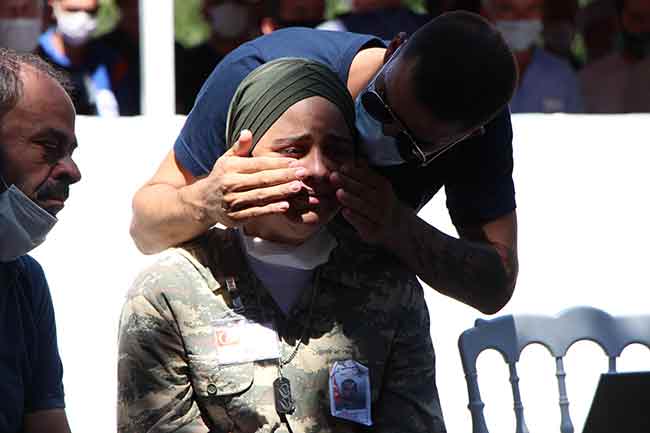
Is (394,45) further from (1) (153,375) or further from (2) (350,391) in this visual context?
(1) (153,375)

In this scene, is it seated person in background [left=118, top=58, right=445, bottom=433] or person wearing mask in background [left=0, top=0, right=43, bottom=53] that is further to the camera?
person wearing mask in background [left=0, top=0, right=43, bottom=53]

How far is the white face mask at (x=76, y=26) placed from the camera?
6.73 m

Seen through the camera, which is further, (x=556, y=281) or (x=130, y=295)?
(x=556, y=281)

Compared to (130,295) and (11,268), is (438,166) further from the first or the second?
(11,268)

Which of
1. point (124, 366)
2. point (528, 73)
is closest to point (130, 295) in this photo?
point (124, 366)

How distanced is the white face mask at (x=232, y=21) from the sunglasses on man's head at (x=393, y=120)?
4527 millimetres

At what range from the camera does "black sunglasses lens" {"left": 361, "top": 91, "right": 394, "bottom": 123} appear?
268cm

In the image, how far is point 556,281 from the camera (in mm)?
4520

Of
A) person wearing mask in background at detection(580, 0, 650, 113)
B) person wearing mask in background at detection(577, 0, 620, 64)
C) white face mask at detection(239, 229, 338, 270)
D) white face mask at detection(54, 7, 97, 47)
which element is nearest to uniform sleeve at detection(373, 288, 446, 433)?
white face mask at detection(239, 229, 338, 270)

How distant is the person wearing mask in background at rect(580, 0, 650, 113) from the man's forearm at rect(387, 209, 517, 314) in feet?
13.7

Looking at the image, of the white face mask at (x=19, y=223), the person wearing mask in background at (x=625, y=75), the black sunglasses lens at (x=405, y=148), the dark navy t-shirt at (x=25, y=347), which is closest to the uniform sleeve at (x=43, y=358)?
the dark navy t-shirt at (x=25, y=347)

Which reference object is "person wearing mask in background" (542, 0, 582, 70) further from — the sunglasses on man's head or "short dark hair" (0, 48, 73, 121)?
"short dark hair" (0, 48, 73, 121)

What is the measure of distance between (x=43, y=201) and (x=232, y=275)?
0.43 meters

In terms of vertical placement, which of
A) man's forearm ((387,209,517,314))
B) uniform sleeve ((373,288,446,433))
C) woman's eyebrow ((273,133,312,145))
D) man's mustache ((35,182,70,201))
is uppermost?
woman's eyebrow ((273,133,312,145))
